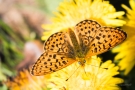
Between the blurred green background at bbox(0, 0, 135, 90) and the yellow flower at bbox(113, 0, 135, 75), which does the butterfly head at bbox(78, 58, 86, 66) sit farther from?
the blurred green background at bbox(0, 0, 135, 90)

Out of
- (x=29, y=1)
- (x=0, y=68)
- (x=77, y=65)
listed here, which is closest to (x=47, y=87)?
(x=77, y=65)

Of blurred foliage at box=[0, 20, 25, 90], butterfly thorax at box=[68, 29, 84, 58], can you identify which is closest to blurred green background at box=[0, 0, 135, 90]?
blurred foliage at box=[0, 20, 25, 90]

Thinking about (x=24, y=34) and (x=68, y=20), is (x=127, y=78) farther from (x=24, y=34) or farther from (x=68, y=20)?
(x=24, y=34)

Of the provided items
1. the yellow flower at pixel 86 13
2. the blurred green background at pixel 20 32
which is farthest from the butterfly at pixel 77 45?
the blurred green background at pixel 20 32

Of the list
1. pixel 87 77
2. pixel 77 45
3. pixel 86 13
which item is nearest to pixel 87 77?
pixel 87 77

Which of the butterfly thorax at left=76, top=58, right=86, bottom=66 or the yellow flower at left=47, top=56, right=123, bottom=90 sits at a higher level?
the butterfly thorax at left=76, top=58, right=86, bottom=66

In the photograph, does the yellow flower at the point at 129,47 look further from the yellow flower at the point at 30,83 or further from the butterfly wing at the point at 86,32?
the yellow flower at the point at 30,83
